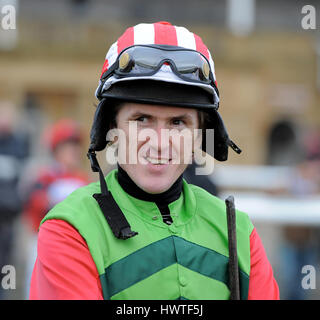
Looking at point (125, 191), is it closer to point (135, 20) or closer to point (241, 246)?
point (241, 246)

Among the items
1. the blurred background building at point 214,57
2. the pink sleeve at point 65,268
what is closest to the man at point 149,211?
the pink sleeve at point 65,268

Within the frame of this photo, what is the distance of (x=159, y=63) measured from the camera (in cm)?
219

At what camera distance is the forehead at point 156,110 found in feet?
7.16

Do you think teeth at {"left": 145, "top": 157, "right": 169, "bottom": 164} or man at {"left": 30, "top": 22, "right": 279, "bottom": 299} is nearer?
man at {"left": 30, "top": 22, "right": 279, "bottom": 299}

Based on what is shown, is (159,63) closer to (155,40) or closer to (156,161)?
(155,40)

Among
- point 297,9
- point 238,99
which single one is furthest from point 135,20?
point 297,9

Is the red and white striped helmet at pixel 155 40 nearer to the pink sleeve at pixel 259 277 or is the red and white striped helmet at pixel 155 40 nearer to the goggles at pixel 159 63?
the goggles at pixel 159 63

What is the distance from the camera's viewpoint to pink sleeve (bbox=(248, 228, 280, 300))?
7.33 feet

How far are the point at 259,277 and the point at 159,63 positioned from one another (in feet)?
2.68

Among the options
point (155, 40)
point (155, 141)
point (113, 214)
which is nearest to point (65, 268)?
point (113, 214)

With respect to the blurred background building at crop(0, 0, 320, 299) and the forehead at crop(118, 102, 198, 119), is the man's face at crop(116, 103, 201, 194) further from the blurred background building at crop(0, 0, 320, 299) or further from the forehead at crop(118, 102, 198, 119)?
the blurred background building at crop(0, 0, 320, 299)

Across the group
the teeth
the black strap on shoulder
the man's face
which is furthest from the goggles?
the black strap on shoulder

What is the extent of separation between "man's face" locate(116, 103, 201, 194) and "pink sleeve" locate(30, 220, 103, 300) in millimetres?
322

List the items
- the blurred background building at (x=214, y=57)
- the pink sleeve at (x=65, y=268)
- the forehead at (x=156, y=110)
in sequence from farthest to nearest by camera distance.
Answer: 1. the blurred background building at (x=214, y=57)
2. the forehead at (x=156, y=110)
3. the pink sleeve at (x=65, y=268)
